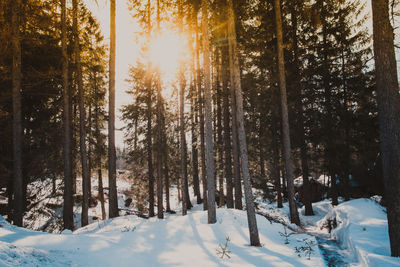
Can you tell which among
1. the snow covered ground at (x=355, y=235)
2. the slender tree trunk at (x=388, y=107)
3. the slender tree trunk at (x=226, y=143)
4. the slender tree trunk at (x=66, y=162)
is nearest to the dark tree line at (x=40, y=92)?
the slender tree trunk at (x=66, y=162)

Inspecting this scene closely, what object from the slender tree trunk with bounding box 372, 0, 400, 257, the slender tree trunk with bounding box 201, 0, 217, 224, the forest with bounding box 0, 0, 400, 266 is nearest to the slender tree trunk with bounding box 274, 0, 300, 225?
the forest with bounding box 0, 0, 400, 266

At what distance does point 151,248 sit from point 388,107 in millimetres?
7858

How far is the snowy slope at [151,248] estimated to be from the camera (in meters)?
3.84

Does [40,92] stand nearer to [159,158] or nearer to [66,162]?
[66,162]

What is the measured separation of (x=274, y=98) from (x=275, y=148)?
4042 mm

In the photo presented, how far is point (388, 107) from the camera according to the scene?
6.27m

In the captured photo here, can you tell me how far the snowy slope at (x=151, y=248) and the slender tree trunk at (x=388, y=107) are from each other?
2653 millimetres

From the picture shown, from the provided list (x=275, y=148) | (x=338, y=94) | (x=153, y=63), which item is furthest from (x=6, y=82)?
(x=338, y=94)

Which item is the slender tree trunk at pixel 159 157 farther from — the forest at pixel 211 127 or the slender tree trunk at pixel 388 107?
the slender tree trunk at pixel 388 107

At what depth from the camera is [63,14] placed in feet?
36.0

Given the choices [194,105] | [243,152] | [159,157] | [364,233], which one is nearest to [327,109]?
[364,233]

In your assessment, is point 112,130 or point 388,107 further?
point 112,130

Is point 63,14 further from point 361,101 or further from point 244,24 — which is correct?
point 361,101

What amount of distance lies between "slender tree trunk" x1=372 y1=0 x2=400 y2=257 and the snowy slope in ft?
8.70
